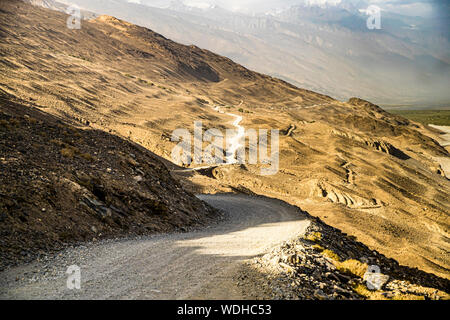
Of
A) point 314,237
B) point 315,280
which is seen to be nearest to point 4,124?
point 315,280

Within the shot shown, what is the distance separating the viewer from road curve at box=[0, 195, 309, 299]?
6.56m

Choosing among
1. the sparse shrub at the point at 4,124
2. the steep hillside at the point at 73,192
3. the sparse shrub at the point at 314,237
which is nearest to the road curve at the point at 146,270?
the steep hillside at the point at 73,192

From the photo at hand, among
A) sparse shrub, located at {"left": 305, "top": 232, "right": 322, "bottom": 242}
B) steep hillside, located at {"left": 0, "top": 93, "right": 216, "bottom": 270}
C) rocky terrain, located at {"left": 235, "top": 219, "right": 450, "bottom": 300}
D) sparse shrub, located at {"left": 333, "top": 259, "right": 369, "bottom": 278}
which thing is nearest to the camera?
rocky terrain, located at {"left": 235, "top": 219, "right": 450, "bottom": 300}

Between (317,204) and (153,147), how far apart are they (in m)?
17.8

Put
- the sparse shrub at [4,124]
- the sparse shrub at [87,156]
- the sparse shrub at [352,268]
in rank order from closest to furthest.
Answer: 1. the sparse shrub at [352,268]
2. the sparse shrub at [4,124]
3. the sparse shrub at [87,156]

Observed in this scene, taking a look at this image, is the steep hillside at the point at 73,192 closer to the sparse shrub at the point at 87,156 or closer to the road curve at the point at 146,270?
the sparse shrub at the point at 87,156

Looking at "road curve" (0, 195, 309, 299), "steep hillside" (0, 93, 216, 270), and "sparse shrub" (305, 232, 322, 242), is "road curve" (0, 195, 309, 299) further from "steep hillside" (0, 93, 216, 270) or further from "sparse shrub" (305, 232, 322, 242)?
"sparse shrub" (305, 232, 322, 242)

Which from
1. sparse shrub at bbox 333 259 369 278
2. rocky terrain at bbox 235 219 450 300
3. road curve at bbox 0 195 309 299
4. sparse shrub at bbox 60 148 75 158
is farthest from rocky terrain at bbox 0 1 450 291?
sparse shrub at bbox 333 259 369 278

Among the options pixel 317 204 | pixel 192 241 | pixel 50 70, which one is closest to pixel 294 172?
pixel 317 204

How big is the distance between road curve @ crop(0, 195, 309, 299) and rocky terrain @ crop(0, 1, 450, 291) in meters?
1.27

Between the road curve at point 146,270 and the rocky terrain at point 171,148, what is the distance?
1266 millimetres

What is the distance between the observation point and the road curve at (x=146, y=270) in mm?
6562
